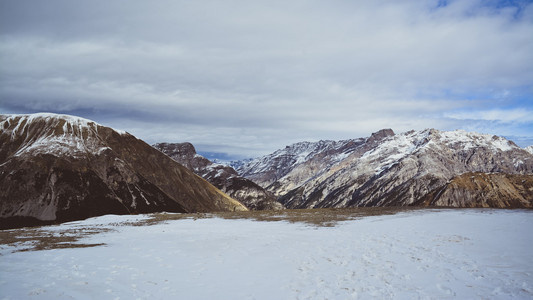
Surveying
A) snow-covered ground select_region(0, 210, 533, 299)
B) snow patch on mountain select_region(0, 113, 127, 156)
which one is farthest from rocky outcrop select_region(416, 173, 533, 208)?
snow patch on mountain select_region(0, 113, 127, 156)

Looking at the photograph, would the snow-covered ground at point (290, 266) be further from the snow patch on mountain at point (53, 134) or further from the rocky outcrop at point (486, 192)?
the rocky outcrop at point (486, 192)

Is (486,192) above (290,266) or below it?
below

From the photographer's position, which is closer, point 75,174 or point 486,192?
point 75,174

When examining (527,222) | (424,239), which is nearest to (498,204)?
(527,222)

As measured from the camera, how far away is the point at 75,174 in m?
78.2

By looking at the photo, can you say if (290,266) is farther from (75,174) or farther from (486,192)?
(486,192)

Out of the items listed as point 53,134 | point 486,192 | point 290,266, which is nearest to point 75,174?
point 53,134

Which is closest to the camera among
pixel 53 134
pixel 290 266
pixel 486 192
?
pixel 290 266

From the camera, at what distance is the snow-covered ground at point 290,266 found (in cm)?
1116

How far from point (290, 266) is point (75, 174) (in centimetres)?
7882

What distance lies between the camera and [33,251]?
17234 mm

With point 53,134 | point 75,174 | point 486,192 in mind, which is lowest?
point 486,192

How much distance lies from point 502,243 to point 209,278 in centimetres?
1474

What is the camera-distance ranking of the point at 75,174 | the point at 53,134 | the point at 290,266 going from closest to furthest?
the point at 290,266
the point at 75,174
the point at 53,134
